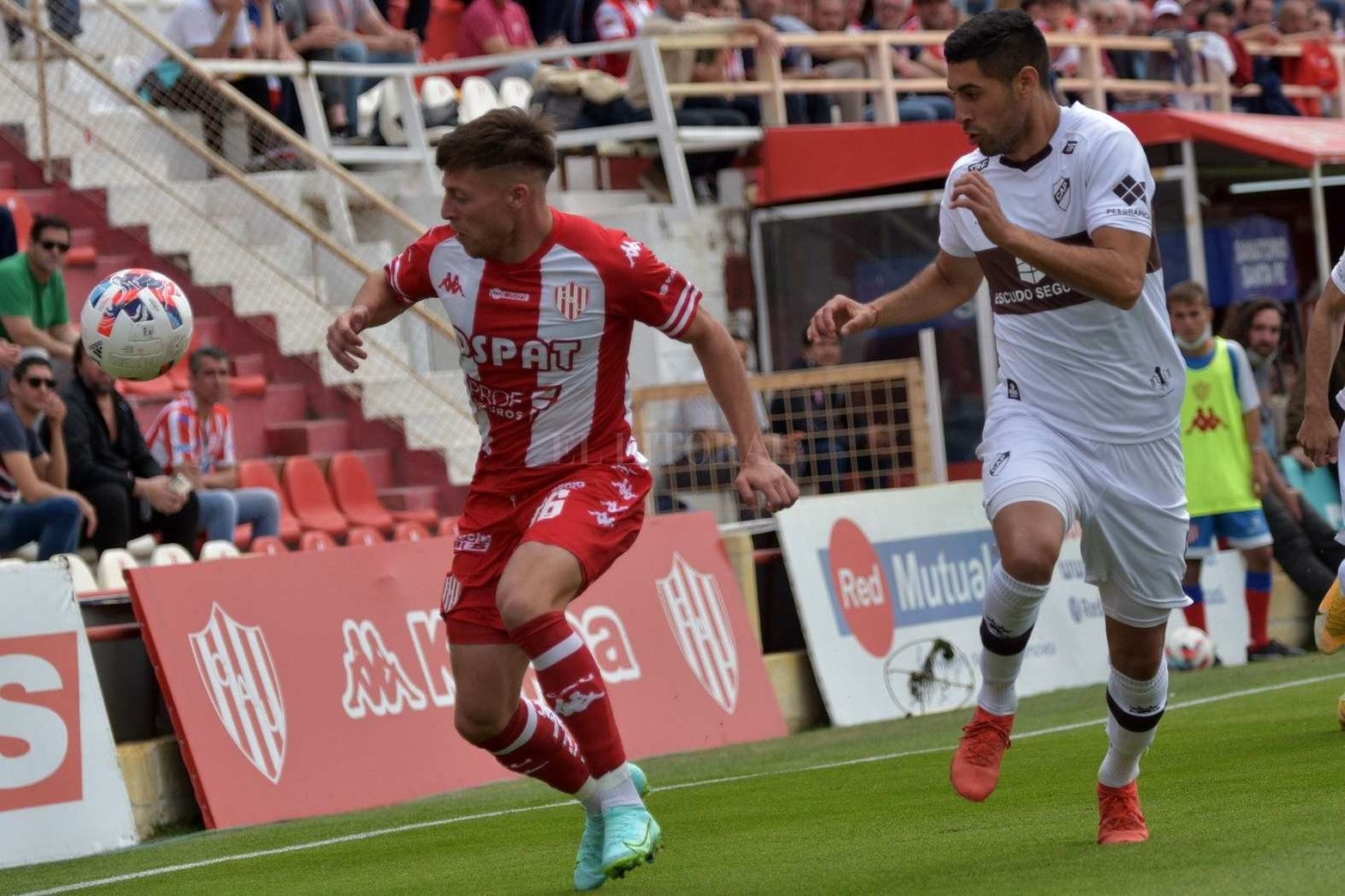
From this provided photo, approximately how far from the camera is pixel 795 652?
43.0 ft

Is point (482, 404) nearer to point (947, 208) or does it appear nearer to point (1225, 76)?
point (947, 208)

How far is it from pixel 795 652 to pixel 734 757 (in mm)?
1955

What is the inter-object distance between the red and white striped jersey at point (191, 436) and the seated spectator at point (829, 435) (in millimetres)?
3593

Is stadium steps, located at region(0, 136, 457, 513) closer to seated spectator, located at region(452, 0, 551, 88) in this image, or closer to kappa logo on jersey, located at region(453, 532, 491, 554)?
seated spectator, located at region(452, 0, 551, 88)

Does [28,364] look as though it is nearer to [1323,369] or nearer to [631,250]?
[631,250]

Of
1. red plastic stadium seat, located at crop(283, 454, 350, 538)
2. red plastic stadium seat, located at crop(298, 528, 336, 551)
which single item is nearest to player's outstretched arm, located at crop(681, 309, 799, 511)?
red plastic stadium seat, located at crop(298, 528, 336, 551)

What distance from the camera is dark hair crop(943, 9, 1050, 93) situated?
630 centimetres

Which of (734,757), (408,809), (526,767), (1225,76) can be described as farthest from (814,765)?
(1225,76)

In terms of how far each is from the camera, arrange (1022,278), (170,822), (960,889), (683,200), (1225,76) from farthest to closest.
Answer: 1. (1225,76)
2. (683,200)
3. (170,822)
4. (1022,278)
5. (960,889)

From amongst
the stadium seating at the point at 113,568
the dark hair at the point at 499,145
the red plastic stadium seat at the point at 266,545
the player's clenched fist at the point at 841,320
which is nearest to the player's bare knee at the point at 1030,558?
the player's clenched fist at the point at 841,320

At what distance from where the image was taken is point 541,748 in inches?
263

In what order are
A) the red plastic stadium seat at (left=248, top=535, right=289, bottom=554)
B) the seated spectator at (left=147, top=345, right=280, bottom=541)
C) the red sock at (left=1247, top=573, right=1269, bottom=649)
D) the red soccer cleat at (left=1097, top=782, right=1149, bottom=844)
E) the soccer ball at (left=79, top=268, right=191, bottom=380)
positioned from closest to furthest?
the red soccer cleat at (left=1097, top=782, right=1149, bottom=844), the soccer ball at (left=79, top=268, right=191, bottom=380), the seated spectator at (left=147, top=345, right=280, bottom=541), the red plastic stadium seat at (left=248, top=535, right=289, bottom=554), the red sock at (left=1247, top=573, right=1269, bottom=649)

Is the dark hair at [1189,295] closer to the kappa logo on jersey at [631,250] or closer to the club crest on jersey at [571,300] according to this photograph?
the kappa logo on jersey at [631,250]

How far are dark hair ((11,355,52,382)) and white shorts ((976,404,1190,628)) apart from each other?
274 inches
